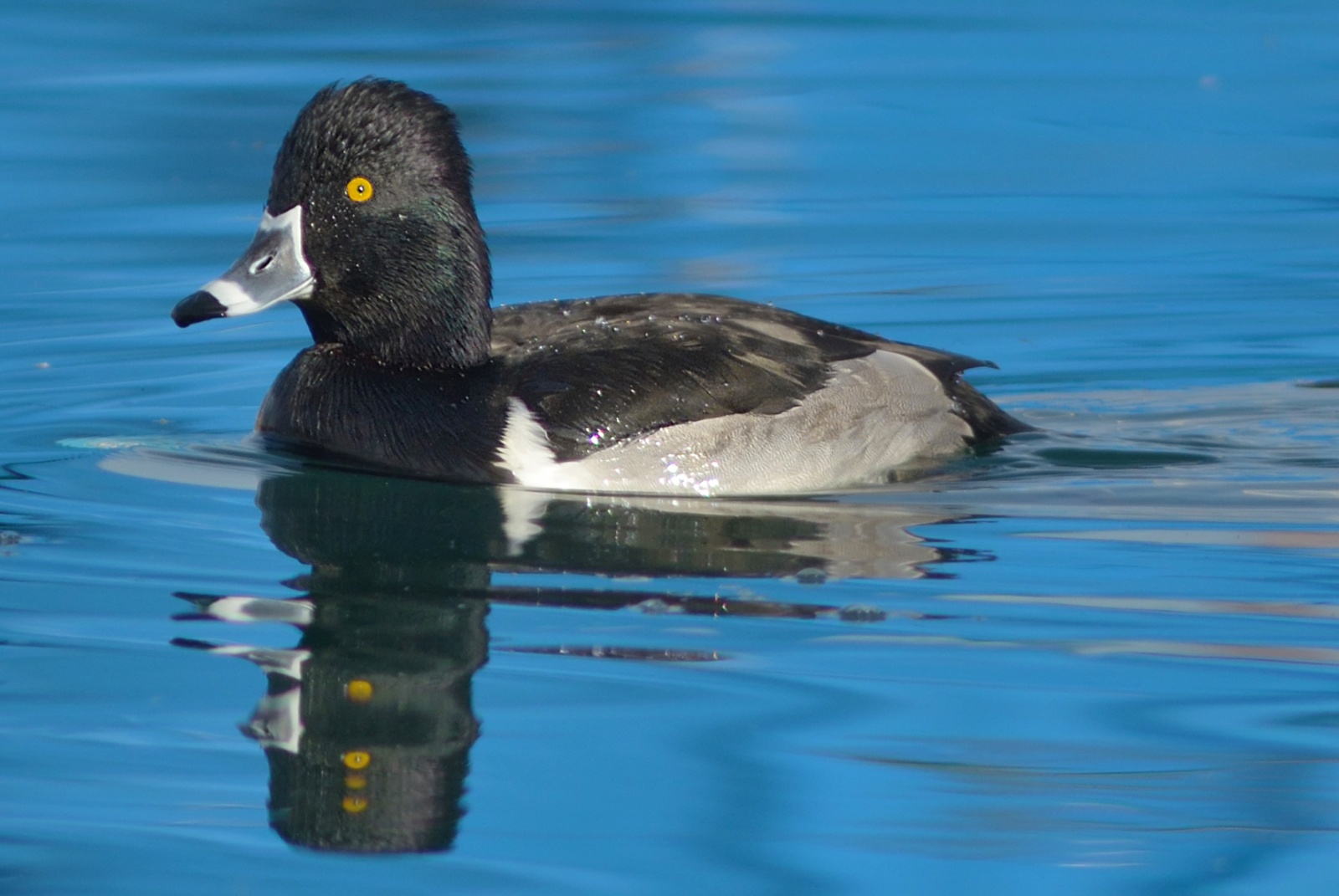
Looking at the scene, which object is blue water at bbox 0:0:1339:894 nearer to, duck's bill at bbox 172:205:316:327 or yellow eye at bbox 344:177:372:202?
duck's bill at bbox 172:205:316:327

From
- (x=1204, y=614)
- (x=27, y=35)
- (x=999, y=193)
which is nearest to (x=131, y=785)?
(x=1204, y=614)

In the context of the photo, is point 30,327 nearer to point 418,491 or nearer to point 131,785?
point 418,491

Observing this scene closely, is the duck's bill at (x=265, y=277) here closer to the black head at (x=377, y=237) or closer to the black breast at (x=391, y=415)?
the black head at (x=377, y=237)

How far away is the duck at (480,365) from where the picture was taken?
20.7 ft

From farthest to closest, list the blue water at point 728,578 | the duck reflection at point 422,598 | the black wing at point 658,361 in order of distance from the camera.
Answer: the black wing at point 658,361
the duck reflection at point 422,598
the blue water at point 728,578

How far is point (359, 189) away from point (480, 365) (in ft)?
2.24

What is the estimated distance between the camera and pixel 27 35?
1555 cm

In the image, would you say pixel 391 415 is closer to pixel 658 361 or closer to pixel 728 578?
pixel 658 361

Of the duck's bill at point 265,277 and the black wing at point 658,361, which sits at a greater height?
the duck's bill at point 265,277

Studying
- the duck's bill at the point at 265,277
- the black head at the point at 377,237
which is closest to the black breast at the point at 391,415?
the black head at the point at 377,237

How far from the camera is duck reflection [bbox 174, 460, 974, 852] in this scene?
4121 millimetres

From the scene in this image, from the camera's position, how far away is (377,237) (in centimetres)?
658

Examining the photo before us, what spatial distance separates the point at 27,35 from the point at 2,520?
1039 centimetres

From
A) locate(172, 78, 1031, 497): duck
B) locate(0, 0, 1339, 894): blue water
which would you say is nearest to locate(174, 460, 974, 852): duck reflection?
locate(0, 0, 1339, 894): blue water
